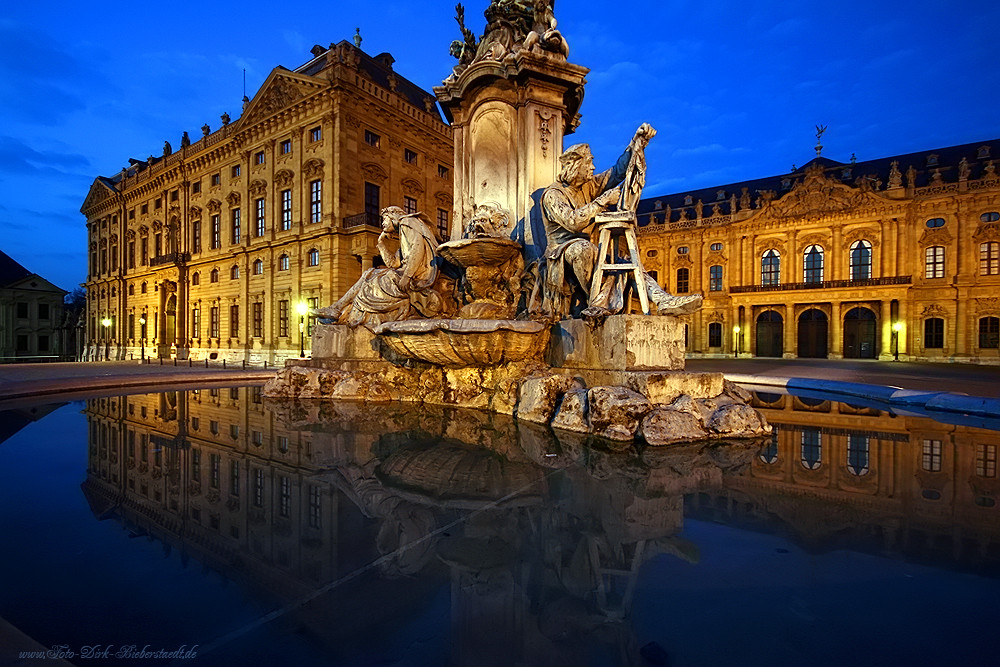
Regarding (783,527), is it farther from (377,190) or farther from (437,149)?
(437,149)

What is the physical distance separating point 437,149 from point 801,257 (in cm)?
3096

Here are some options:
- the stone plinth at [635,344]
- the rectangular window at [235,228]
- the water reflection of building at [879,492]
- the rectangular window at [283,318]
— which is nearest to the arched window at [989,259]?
the water reflection of building at [879,492]

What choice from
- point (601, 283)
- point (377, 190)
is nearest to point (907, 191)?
point (377, 190)

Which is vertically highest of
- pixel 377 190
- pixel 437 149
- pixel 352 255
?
pixel 437 149

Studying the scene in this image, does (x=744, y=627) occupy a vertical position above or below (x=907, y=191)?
below

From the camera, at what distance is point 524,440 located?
16.0 feet

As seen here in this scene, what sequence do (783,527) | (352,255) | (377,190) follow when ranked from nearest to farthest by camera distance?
(783,527), (352,255), (377,190)

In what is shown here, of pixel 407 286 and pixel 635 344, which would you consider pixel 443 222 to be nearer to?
pixel 407 286

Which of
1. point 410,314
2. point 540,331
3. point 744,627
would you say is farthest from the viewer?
point 410,314

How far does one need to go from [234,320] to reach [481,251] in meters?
30.9

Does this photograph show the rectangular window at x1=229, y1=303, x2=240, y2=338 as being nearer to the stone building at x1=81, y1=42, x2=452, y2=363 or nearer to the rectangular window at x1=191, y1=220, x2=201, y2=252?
the stone building at x1=81, y1=42, x2=452, y2=363

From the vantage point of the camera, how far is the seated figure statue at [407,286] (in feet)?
26.6

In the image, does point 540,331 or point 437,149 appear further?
→ point 437,149

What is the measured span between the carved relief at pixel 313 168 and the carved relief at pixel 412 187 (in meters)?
5.08
